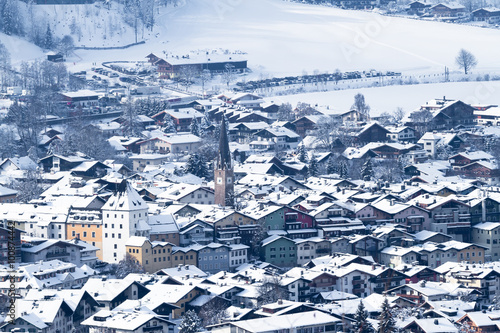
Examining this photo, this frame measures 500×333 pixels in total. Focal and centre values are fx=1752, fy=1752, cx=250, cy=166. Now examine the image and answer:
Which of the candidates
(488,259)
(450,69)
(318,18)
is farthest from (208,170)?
(318,18)

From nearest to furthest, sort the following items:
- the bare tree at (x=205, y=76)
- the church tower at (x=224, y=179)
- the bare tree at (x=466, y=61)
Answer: the church tower at (x=224, y=179) < the bare tree at (x=205, y=76) < the bare tree at (x=466, y=61)

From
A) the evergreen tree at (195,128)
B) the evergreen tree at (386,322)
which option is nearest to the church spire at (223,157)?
the evergreen tree at (195,128)

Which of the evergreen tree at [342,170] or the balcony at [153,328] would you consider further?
the evergreen tree at [342,170]

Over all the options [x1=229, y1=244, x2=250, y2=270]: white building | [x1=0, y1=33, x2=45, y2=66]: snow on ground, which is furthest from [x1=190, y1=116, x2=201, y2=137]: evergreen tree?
[x1=229, y1=244, x2=250, y2=270]: white building

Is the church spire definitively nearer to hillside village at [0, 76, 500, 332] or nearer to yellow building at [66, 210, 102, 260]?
hillside village at [0, 76, 500, 332]

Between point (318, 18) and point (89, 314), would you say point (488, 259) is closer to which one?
point (89, 314)

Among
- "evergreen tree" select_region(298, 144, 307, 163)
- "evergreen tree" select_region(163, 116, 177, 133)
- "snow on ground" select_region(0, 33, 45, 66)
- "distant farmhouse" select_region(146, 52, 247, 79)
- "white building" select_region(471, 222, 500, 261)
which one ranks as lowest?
"white building" select_region(471, 222, 500, 261)

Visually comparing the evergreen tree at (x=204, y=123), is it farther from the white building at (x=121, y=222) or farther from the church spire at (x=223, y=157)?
the white building at (x=121, y=222)
